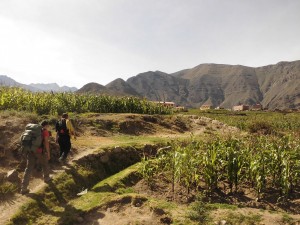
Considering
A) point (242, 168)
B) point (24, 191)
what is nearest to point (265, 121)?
point (242, 168)

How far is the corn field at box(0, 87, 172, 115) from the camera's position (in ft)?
70.0

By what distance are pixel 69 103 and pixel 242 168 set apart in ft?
63.3

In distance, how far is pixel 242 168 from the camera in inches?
455

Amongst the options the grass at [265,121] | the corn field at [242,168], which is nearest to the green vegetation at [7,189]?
the corn field at [242,168]

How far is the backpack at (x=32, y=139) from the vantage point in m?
10.4

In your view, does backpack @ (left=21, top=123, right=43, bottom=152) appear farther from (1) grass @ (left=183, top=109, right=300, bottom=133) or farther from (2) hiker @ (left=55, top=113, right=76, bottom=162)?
(1) grass @ (left=183, top=109, right=300, bottom=133)

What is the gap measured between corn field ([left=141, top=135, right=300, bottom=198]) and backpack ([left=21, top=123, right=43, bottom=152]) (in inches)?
180

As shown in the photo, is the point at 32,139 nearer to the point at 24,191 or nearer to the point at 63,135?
the point at 24,191

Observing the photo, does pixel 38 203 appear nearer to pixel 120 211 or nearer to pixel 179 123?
pixel 120 211

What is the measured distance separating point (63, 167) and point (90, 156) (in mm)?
1554

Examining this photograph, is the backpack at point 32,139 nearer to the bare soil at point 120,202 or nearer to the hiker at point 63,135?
the bare soil at point 120,202

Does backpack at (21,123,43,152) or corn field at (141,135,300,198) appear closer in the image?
backpack at (21,123,43,152)

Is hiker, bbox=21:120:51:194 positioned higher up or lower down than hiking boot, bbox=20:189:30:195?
higher up

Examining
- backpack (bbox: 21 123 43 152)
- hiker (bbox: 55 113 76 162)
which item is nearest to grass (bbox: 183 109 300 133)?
hiker (bbox: 55 113 76 162)
